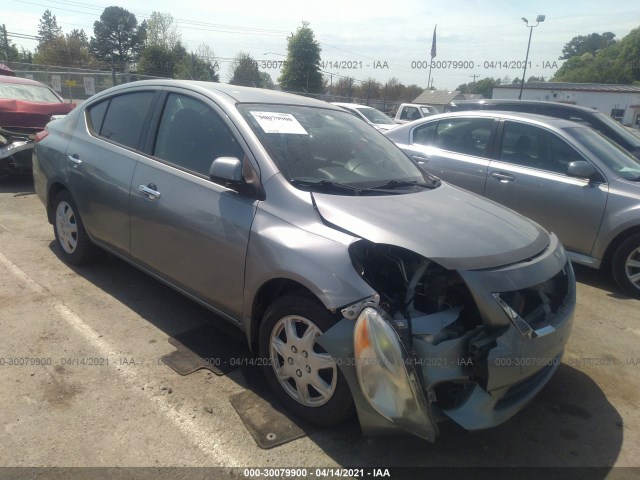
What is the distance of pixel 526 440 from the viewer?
2629mm

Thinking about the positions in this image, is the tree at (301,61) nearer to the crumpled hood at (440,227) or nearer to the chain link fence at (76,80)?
the chain link fence at (76,80)

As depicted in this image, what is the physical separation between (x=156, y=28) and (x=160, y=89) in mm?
71419

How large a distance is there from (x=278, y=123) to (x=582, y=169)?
10.8 ft

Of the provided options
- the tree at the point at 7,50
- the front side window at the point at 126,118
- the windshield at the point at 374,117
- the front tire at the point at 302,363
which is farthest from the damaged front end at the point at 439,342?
the tree at the point at 7,50

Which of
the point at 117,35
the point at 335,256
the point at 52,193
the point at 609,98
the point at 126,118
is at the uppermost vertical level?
the point at 117,35

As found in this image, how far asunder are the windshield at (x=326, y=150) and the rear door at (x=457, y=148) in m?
2.15

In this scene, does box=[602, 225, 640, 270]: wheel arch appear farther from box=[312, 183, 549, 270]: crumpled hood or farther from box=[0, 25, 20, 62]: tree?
box=[0, 25, 20, 62]: tree

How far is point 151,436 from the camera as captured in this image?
2.49 metres

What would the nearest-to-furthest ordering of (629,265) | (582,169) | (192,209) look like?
(192,209) → (629,265) → (582,169)

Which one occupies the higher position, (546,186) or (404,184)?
(404,184)

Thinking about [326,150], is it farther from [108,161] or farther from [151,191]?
[108,161]

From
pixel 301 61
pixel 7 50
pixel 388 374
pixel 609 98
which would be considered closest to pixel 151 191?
pixel 388 374

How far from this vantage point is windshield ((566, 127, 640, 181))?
498 centimetres

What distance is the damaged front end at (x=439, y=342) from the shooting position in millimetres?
2146
